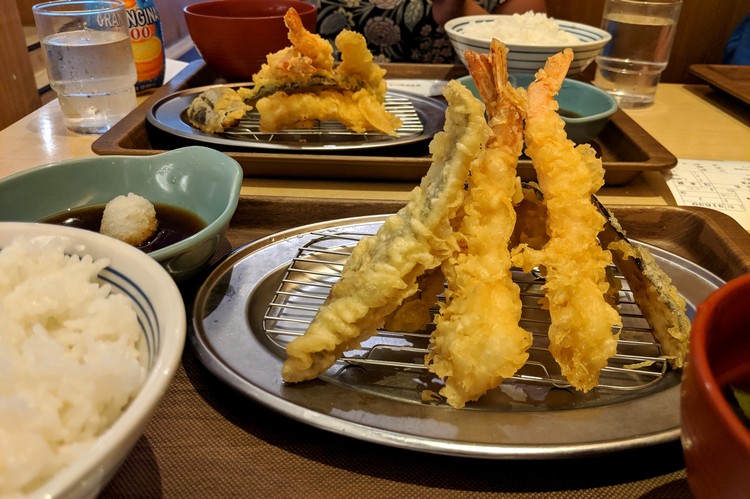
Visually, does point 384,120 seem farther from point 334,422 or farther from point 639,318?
point 334,422

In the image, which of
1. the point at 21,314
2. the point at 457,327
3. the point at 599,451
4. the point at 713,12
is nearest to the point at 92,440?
the point at 21,314

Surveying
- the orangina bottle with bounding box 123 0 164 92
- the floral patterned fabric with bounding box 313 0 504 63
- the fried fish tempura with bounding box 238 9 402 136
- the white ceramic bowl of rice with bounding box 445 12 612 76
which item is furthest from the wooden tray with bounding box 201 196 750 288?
the floral patterned fabric with bounding box 313 0 504 63

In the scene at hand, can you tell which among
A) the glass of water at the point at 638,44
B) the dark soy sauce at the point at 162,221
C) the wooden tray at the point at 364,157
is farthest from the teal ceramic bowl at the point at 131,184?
the glass of water at the point at 638,44

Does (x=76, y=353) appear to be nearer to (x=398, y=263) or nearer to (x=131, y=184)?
(x=398, y=263)

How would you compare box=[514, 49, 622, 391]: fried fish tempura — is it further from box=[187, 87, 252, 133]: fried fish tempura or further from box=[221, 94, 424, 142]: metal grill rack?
box=[187, 87, 252, 133]: fried fish tempura

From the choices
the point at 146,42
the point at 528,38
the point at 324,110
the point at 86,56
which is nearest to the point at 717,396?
the point at 324,110

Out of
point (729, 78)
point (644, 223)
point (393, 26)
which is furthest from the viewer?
point (393, 26)

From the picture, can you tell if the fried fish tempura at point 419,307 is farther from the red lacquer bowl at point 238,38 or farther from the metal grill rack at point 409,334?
the red lacquer bowl at point 238,38
